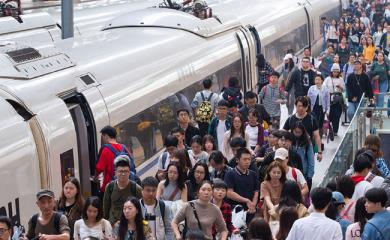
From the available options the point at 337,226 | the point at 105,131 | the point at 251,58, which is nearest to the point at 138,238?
the point at 337,226

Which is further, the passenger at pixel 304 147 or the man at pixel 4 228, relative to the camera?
the passenger at pixel 304 147

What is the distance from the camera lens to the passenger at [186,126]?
11.6m

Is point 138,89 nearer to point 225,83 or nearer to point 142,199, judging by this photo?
point 142,199

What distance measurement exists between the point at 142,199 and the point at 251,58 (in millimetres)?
10199

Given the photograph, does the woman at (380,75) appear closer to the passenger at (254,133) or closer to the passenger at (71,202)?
the passenger at (254,133)

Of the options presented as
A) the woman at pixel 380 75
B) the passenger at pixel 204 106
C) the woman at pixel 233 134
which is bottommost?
the woman at pixel 380 75

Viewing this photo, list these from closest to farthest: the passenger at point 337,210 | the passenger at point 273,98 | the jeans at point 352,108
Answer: the passenger at point 337,210
the passenger at point 273,98
the jeans at point 352,108

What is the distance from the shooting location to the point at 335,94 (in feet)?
52.9

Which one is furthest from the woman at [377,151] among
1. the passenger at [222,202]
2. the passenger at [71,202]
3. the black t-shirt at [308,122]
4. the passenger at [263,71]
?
the passenger at [263,71]

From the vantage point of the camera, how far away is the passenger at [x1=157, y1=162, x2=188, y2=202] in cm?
886

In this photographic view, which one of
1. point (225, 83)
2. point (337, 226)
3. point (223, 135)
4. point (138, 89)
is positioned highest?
point (337, 226)

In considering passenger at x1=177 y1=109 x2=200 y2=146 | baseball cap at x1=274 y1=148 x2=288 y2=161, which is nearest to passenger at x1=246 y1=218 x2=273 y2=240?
baseball cap at x1=274 y1=148 x2=288 y2=161

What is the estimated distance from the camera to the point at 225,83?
16016mm

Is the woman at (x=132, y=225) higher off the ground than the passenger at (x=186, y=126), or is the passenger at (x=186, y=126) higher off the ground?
the woman at (x=132, y=225)
